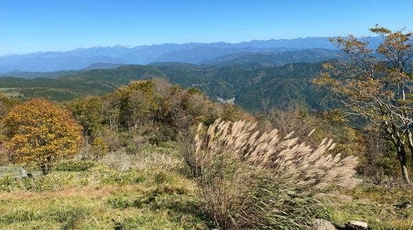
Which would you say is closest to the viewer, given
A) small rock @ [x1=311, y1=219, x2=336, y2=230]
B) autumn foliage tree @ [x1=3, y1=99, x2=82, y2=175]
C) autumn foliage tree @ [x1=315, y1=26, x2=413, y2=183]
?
small rock @ [x1=311, y1=219, x2=336, y2=230]

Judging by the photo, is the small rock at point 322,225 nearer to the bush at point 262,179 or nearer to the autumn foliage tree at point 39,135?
the bush at point 262,179

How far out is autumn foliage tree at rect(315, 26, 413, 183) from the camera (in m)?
18.4

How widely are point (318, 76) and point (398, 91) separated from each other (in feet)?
13.9

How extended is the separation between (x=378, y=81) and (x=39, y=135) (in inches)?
655

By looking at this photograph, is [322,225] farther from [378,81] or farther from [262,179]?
[378,81]

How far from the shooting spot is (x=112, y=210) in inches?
268

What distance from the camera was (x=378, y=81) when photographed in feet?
61.0

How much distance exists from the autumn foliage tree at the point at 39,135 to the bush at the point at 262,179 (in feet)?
42.4

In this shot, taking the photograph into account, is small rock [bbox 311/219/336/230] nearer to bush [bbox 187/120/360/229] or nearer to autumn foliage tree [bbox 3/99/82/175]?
bush [bbox 187/120/360/229]

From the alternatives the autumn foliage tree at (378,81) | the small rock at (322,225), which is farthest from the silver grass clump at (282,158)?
the autumn foliage tree at (378,81)

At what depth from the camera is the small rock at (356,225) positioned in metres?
6.02

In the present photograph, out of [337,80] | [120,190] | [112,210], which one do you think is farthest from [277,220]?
[337,80]

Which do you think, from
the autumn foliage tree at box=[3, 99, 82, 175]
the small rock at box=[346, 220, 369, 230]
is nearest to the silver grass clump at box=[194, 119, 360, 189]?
the small rock at box=[346, 220, 369, 230]

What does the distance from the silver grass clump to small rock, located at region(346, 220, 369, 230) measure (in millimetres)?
913
